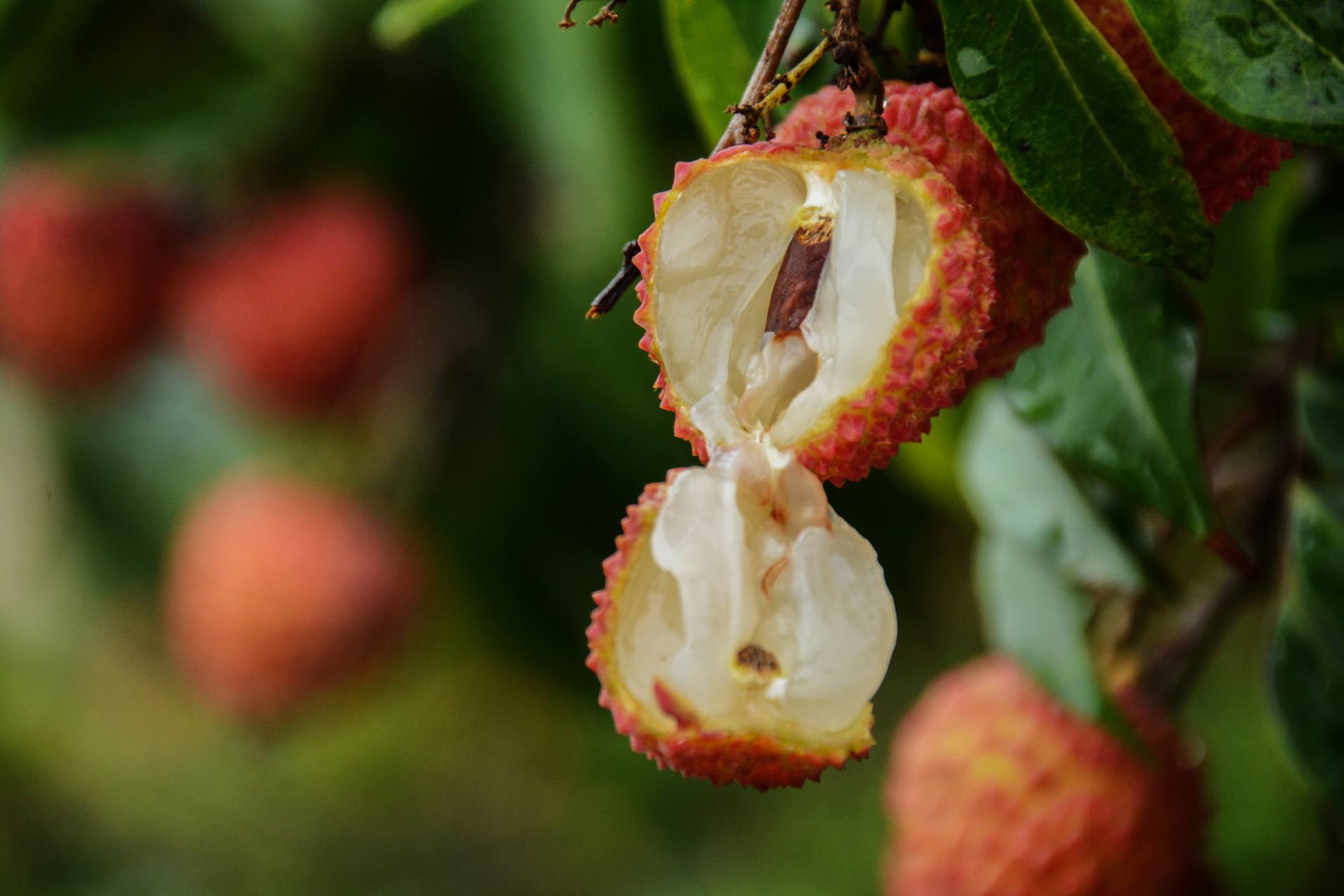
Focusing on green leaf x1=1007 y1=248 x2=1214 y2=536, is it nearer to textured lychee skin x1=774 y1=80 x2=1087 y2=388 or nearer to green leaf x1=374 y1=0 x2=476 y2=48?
textured lychee skin x1=774 y1=80 x2=1087 y2=388

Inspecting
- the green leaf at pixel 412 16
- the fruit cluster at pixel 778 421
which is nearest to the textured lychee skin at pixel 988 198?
the fruit cluster at pixel 778 421

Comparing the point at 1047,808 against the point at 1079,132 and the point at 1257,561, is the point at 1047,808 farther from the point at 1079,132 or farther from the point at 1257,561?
the point at 1079,132

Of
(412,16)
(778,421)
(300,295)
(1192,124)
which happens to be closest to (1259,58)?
(1192,124)

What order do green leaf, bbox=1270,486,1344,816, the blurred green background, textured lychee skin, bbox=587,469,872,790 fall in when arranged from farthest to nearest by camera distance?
the blurred green background → green leaf, bbox=1270,486,1344,816 → textured lychee skin, bbox=587,469,872,790

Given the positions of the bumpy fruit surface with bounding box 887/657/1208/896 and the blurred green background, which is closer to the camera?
the bumpy fruit surface with bounding box 887/657/1208/896

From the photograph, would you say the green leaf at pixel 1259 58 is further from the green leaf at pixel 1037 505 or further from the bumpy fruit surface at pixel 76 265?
the bumpy fruit surface at pixel 76 265

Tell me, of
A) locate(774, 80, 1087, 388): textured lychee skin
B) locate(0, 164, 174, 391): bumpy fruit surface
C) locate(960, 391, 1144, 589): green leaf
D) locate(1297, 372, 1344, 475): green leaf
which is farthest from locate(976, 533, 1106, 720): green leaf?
locate(0, 164, 174, 391): bumpy fruit surface
